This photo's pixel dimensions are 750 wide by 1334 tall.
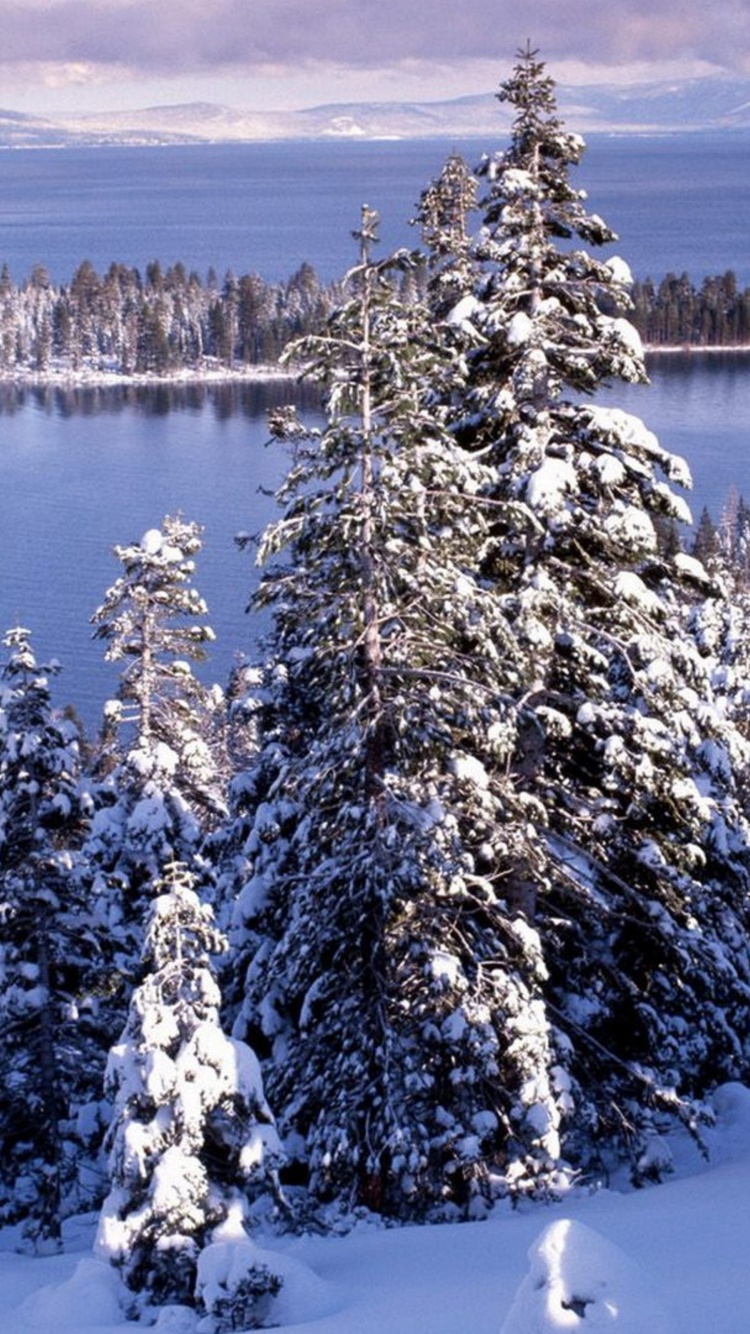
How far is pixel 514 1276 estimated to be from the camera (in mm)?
10617

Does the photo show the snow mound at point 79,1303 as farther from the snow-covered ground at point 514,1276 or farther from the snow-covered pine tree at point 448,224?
the snow-covered pine tree at point 448,224

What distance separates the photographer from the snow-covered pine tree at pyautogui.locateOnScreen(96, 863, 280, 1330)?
10992 millimetres

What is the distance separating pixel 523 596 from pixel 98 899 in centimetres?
892

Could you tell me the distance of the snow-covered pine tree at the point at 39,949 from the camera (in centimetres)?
1745

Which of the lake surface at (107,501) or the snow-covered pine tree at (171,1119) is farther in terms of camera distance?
the lake surface at (107,501)

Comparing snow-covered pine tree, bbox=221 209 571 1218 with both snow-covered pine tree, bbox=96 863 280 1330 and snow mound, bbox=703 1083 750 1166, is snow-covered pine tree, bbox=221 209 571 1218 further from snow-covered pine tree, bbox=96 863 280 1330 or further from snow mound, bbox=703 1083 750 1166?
snow mound, bbox=703 1083 750 1166

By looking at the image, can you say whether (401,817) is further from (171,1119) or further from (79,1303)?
(79,1303)

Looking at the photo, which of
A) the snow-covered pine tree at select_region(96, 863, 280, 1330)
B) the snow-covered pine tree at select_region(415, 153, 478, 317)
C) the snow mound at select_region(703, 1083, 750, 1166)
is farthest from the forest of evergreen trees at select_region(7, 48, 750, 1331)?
the snow-covered pine tree at select_region(415, 153, 478, 317)

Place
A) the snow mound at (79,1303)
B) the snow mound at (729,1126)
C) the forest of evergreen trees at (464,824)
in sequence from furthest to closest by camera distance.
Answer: the snow mound at (729,1126) → the forest of evergreen trees at (464,824) → the snow mound at (79,1303)

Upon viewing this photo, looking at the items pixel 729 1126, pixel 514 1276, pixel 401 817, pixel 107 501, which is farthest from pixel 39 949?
pixel 107 501

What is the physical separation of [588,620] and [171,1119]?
254 inches

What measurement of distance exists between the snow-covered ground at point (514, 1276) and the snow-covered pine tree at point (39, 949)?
376 centimetres

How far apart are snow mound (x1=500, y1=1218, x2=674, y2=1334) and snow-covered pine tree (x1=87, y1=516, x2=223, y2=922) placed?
1112 centimetres

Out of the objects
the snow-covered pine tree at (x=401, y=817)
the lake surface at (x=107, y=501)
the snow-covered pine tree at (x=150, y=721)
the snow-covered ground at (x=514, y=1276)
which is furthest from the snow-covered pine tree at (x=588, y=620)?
the lake surface at (x=107, y=501)
